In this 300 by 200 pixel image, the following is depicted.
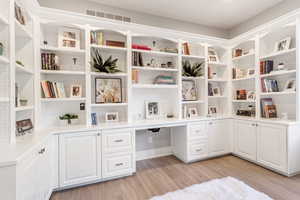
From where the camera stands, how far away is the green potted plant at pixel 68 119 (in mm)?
2287

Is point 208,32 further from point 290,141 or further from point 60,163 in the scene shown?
point 60,163

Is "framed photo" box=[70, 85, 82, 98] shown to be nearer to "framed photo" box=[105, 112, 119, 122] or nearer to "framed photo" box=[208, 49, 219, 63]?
"framed photo" box=[105, 112, 119, 122]

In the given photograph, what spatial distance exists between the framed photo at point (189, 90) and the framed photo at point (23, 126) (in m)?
2.57

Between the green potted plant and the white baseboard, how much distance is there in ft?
4.35

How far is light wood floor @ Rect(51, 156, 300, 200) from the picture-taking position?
1907 mm

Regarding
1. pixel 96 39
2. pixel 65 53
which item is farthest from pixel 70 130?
pixel 96 39

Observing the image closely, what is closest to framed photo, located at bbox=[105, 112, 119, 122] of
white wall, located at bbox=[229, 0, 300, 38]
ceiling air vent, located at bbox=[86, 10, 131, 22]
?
ceiling air vent, located at bbox=[86, 10, 131, 22]

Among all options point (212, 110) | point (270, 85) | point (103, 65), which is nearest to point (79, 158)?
point (103, 65)

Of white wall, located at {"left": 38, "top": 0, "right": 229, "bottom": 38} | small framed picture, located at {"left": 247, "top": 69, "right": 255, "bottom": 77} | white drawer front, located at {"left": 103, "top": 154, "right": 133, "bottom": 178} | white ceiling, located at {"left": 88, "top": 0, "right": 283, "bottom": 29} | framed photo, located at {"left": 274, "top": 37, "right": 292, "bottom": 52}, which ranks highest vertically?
white ceiling, located at {"left": 88, "top": 0, "right": 283, "bottom": 29}

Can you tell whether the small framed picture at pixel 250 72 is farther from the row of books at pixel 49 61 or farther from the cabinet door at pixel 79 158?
the row of books at pixel 49 61

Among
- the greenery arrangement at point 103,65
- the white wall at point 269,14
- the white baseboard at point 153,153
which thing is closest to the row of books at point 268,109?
the white wall at point 269,14

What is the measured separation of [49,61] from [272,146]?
3740 millimetres

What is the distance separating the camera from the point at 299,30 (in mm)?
2248

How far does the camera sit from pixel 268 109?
106 inches
